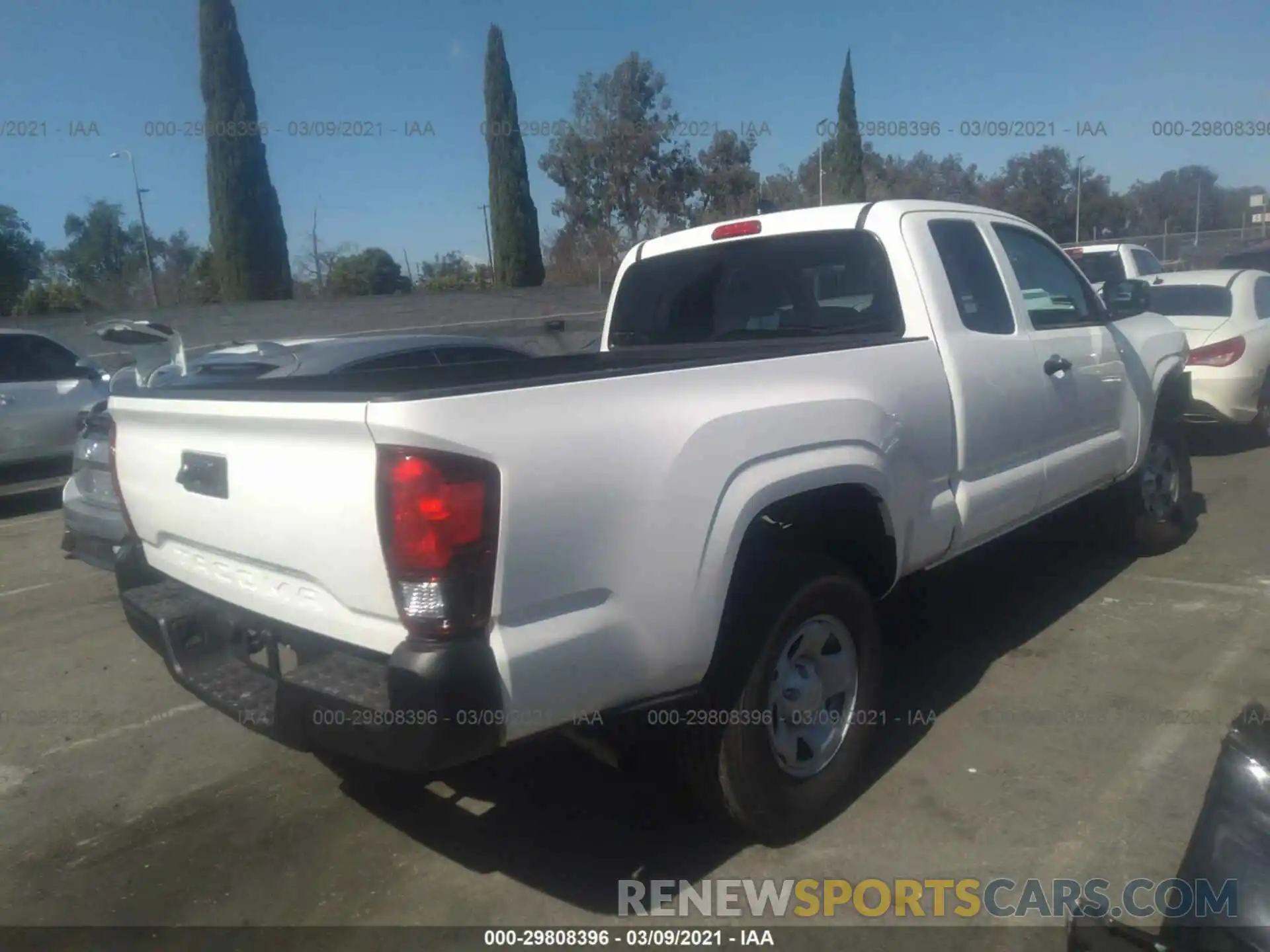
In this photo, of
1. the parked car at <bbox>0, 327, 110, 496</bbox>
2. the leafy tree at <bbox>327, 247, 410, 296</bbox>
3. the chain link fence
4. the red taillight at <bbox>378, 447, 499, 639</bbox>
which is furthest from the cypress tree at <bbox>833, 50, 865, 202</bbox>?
the red taillight at <bbox>378, 447, 499, 639</bbox>

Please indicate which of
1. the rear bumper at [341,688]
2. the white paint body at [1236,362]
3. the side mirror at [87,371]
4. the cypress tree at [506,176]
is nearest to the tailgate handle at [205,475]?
the rear bumper at [341,688]

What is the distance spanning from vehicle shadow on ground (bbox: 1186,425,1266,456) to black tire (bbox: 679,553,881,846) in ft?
23.5

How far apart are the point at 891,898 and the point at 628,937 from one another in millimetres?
784

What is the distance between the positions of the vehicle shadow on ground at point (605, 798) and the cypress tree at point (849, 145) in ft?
99.8

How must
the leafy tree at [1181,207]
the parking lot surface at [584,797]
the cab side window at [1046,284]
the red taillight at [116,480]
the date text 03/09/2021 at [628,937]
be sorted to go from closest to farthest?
the date text 03/09/2021 at [628,937] → the parking lot surface at [584,797] → the red taillight at [116,480] → the cab side window at [1046,284] → the leafy tree at [1181,207]

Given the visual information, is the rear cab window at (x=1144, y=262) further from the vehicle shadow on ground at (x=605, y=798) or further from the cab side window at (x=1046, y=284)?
the vehicle shadow on ground at (x=605, y=798)

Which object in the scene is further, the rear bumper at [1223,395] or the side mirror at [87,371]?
the side mirror at [87,371]

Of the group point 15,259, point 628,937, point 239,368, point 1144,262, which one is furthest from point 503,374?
point 15,259

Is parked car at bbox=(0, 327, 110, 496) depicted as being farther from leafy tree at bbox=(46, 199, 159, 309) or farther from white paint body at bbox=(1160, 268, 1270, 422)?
leafy tree at bbox=(46, 199, 159, 309)

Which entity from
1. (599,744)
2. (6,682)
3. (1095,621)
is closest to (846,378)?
(599,744)

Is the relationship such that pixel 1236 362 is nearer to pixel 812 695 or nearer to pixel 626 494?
pixel 812 695

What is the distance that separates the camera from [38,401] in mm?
9750

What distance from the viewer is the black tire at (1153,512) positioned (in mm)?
5723

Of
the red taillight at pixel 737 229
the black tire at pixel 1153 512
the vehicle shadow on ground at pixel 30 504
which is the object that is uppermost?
the red taillight at pixel 737 229
